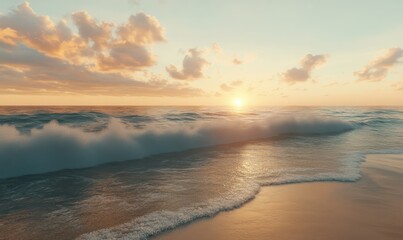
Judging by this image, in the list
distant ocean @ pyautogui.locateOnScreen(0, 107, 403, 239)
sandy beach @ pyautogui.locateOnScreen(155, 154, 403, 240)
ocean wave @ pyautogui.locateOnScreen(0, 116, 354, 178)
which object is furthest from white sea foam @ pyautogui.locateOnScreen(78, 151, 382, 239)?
ocean wave @ pyautogui.locateOnScreen(0, 116, 354, 178)

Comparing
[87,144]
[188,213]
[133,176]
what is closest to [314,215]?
[188,213]

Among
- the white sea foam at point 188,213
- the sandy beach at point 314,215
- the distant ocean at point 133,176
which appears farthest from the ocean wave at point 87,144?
the sandy beach at point 314,215

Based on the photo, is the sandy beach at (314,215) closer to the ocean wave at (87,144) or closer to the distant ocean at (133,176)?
the distant ocean at (133,176)

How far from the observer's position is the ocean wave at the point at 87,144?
9836 mm

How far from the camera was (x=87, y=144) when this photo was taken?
1156 centimetres

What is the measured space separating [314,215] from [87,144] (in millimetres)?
9433

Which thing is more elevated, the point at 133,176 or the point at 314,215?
the point at 314,215

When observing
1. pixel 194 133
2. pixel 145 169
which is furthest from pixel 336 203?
pixel 194 133

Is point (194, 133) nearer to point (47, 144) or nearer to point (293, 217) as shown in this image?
point (47, 144)

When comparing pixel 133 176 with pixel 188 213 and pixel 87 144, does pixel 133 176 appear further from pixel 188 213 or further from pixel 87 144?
pixel 87 144

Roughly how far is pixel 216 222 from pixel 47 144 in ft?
28.7

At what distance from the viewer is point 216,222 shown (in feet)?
17.0

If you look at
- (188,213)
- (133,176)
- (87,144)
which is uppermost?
(87,144)

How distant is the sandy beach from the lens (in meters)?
4.69
